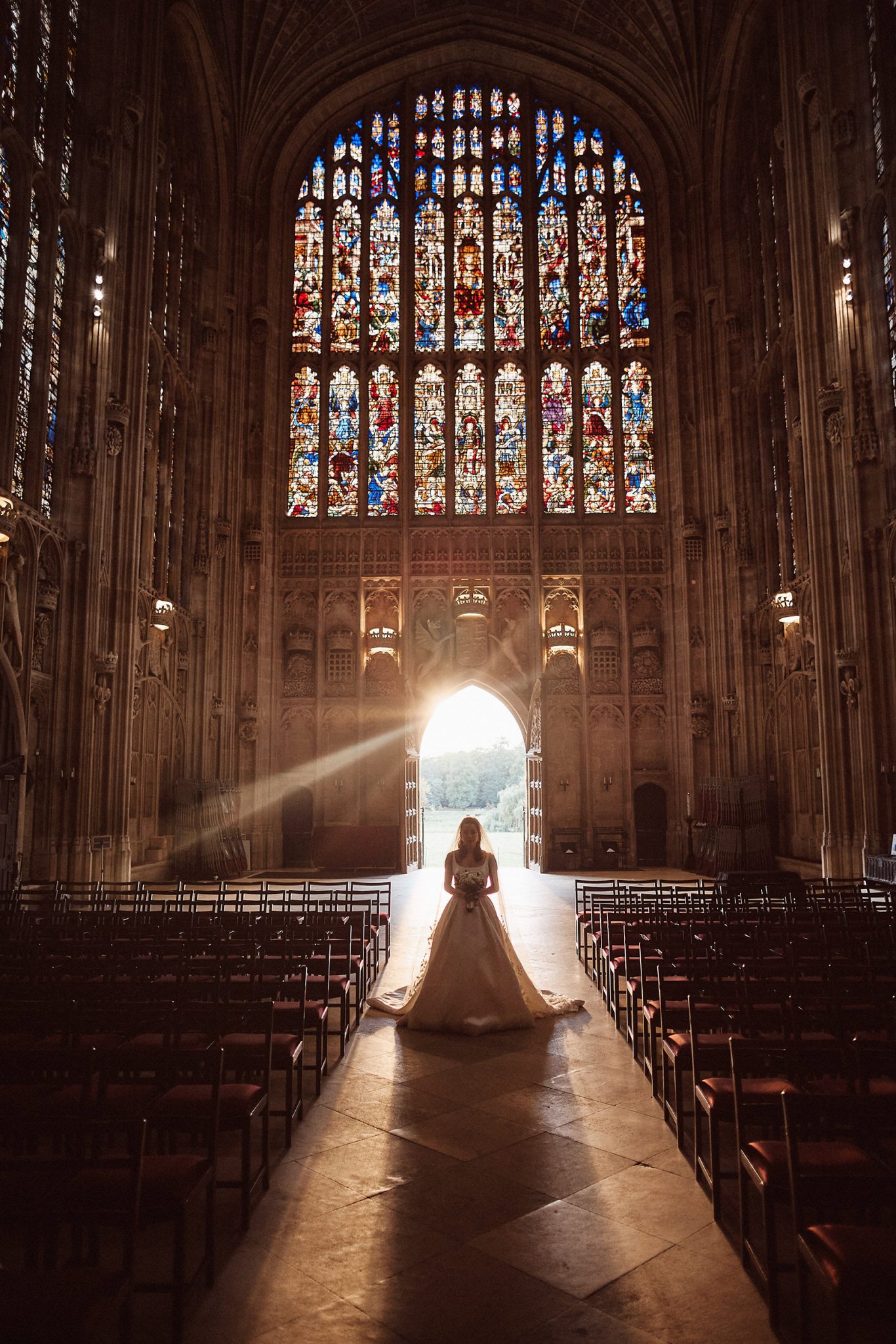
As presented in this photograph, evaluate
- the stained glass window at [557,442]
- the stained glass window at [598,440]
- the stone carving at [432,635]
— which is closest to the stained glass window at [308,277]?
the stained glass window at [557,442]

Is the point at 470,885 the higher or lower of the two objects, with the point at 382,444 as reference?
lower

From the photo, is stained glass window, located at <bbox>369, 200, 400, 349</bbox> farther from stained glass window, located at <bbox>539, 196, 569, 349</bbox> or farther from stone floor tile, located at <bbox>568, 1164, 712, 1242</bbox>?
stone floor tile, located at <bbox>568, 1164, 712, 1242</bbox>

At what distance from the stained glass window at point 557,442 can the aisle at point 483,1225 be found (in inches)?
814

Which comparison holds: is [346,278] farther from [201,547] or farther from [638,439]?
[201,547]

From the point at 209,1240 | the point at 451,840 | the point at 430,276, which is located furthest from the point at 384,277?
the point at 209,1240

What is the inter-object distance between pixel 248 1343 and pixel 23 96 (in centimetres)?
1802

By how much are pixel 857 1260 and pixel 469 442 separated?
2460cm

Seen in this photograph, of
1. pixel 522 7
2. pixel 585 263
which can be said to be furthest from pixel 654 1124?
pixel 522 7

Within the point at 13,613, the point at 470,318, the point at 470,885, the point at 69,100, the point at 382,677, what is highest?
the point at 470,318

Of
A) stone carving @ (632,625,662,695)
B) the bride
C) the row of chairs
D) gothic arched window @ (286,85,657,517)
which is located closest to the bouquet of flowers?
the bride

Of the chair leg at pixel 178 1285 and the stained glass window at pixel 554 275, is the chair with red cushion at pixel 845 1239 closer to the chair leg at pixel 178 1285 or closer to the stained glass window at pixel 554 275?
the chair leg at pixel 178 1285

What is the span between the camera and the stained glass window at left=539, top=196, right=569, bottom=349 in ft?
86.4

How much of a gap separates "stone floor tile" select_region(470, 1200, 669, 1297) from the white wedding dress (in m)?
3.35

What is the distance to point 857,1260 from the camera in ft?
8.86
